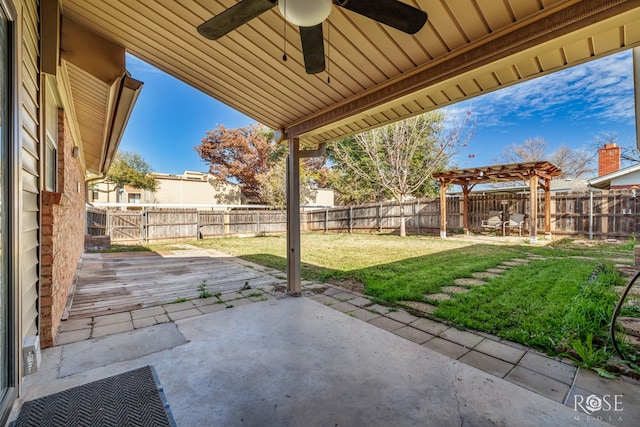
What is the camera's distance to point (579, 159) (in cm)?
1920

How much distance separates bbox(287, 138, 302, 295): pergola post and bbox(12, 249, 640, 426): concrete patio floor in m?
0.83

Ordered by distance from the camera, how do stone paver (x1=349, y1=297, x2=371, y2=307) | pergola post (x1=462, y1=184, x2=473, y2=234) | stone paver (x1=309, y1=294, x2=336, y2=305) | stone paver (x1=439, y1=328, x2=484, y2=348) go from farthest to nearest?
pergola post (x1=462, y1=184, x2=473, y2=234), stone paver (x1=309, y1=294, x2=336, y2=305), stone paver (x1=349, y1=297, x2=371, y2=307), stone paver (x1=439, y1=328, x2=484, y2=348)

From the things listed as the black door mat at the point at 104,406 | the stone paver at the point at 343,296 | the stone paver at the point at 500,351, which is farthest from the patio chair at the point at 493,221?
the black door mat at the point at 104,406

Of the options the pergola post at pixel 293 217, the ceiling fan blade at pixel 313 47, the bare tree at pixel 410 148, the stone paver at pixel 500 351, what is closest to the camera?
the ceiling fan blade at pixel 313 47

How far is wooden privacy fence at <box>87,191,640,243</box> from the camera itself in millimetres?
8531

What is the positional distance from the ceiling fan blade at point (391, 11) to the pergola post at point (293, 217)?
2.32 metres

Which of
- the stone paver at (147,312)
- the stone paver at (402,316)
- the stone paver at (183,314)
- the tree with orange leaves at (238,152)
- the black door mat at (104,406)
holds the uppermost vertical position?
the tree with orange leaves at (238,152)

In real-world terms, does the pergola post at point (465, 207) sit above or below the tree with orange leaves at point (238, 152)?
below

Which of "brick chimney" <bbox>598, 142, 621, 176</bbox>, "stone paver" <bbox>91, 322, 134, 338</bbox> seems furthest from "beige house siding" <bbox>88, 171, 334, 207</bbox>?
"stone paver" <bbox>91, 322, 134, 338</bbox>

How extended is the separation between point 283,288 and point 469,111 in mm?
10984

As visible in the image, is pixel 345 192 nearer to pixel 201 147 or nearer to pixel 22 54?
pixel 201 147

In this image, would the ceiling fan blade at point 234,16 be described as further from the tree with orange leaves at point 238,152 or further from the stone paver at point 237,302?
the tree with orange leaves at point 238,152

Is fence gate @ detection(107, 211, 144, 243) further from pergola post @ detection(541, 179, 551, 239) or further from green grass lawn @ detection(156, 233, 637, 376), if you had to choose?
pergola post @ detection(541, 179, 551, 239)

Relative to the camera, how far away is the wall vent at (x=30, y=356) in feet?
5.88
